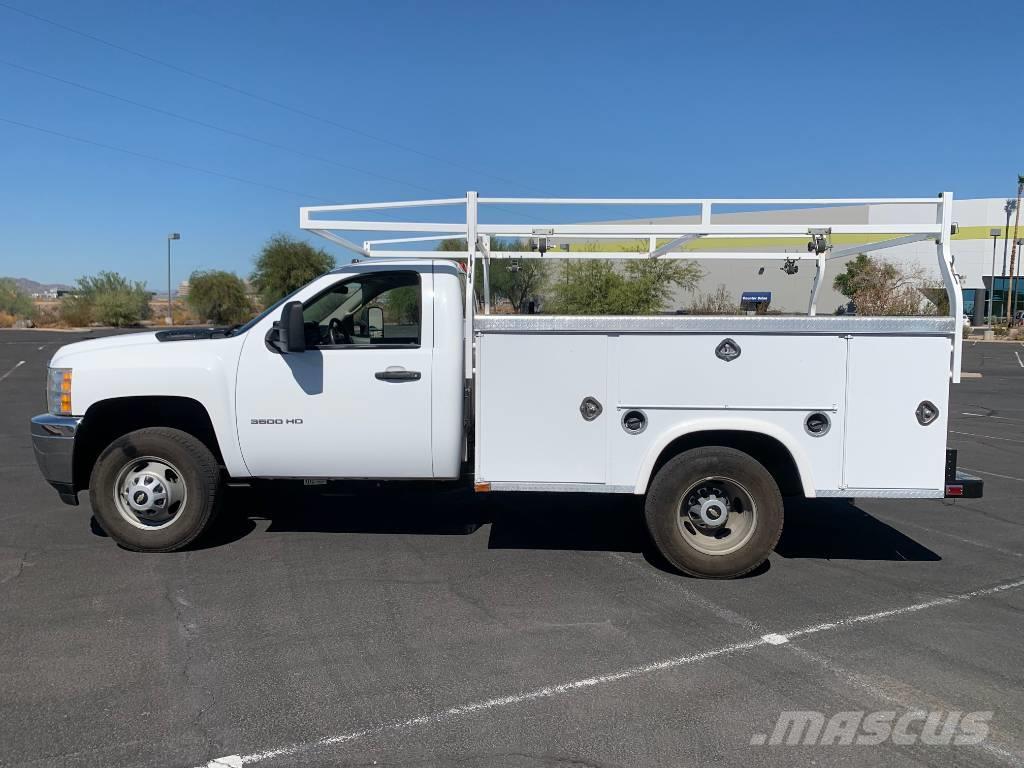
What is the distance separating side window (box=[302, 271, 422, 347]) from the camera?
6.07 m

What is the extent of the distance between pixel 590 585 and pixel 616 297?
23.1 metres

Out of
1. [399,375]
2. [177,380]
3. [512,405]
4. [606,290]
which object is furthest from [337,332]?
[606,290]

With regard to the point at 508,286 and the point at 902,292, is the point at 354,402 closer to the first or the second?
the point at 508,286

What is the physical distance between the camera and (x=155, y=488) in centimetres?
611

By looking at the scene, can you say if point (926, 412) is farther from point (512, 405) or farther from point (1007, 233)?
point (1007, 233)

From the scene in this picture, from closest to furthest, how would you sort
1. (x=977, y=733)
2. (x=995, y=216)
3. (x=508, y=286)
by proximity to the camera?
(x=977, y=733) → (x=508, y=286) → (x=995, y=216)

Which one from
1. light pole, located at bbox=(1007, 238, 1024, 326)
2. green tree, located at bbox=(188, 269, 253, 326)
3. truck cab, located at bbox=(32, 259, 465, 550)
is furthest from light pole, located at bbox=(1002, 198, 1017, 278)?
truck cab, located at bbox=(32, 259, 465, 550)

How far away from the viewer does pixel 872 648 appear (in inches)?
184

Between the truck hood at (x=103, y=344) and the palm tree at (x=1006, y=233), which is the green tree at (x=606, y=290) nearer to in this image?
the truck hood at (x=103, y=344)

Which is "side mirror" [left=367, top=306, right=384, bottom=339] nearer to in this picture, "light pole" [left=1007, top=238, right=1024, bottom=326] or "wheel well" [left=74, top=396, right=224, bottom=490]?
"wheel well" [left=74, top=396, right=224, bottom=490]

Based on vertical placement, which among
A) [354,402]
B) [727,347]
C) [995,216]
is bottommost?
[354,402]

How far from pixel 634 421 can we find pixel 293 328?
2409 mm

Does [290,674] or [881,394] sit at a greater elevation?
[881,394]

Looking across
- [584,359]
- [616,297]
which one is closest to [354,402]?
[584,359]
